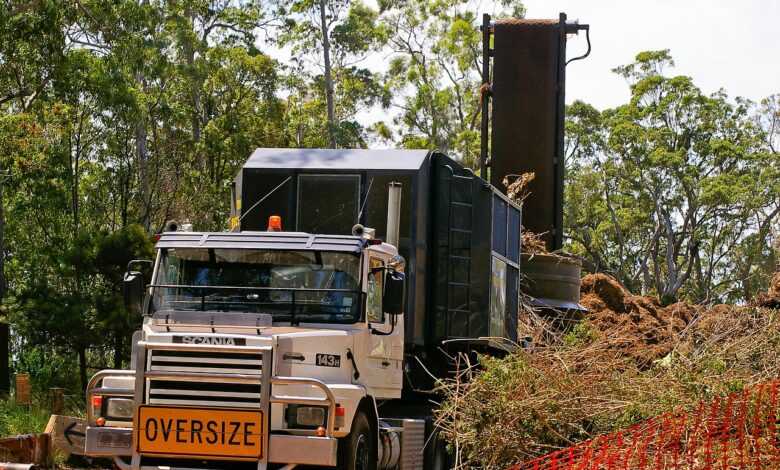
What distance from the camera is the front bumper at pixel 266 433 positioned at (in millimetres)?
10219

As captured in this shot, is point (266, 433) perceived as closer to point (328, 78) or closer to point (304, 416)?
point (304, 416)

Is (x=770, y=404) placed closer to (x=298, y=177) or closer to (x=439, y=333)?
(x=439, y=333)

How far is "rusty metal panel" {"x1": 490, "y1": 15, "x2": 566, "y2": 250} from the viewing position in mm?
22375

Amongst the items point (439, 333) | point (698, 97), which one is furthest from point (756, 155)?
point (439, 333)

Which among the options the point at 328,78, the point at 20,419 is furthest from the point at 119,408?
the point at 328,78

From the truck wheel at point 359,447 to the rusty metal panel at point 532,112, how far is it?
11378mm

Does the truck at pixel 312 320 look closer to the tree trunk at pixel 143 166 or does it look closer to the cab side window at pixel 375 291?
the cab side window at pixel 375 291

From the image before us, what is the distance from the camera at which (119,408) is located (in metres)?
10.8

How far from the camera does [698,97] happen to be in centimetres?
5400

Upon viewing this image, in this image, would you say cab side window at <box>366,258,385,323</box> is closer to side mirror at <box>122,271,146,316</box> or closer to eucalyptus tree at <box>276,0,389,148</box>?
side mirror at <box>122,271,146,316</box>

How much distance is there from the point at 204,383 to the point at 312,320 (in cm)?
119

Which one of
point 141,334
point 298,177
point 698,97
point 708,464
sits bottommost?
point 708,464

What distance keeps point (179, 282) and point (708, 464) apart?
4.90 metres

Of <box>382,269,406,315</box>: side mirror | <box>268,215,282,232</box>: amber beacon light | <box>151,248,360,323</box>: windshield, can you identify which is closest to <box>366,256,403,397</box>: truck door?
<box>382,269,406,315</box>: side mirror
